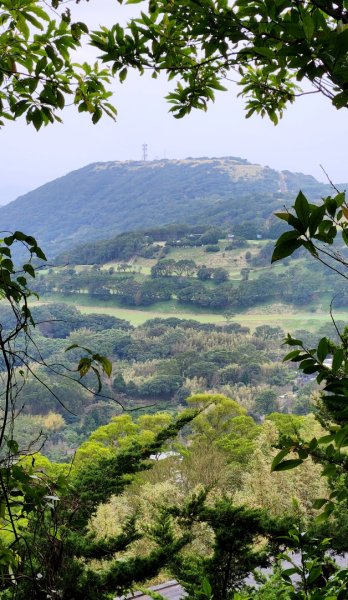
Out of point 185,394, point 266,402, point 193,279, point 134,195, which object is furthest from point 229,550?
point 134,195

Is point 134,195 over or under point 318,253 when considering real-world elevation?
over

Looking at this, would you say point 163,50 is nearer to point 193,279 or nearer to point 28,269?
point 28,269

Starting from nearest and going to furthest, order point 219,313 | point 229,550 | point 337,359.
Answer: point 337,359, point 229,550, point 219,313

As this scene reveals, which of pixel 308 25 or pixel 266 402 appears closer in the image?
pixel 308 25

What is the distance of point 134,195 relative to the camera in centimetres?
11700

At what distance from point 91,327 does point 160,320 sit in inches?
257

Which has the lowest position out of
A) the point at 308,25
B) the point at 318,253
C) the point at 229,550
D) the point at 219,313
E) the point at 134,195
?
the point at 219,313

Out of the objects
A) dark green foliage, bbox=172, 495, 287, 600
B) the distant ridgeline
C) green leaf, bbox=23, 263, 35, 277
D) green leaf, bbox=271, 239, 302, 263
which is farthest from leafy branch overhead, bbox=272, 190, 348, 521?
the distant ridgeline

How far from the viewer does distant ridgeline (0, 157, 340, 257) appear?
103 meters

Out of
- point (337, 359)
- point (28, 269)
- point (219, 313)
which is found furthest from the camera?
point (219, 313)

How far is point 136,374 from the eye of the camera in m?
47.1

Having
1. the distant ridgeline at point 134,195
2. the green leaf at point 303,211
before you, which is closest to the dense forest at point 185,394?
the green leaf at point 303,211

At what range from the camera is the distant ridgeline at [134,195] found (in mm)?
103000

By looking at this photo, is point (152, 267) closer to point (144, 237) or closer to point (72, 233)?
point (144, 237)
